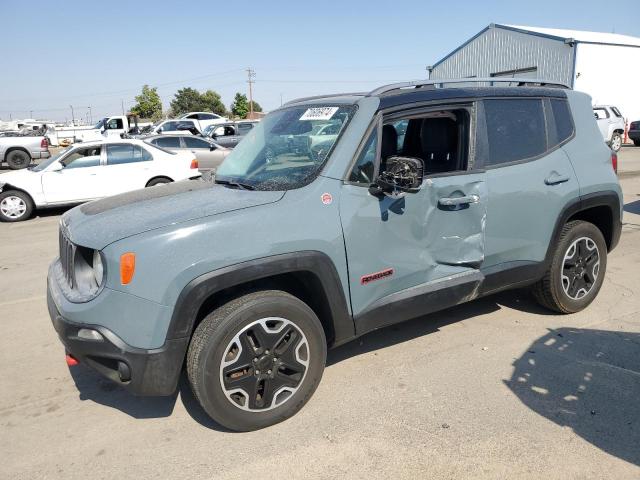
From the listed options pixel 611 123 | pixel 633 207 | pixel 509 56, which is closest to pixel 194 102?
pixel 509 56

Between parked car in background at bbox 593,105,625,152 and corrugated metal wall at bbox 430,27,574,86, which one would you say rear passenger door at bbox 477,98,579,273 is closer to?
parked car in background at bbox 593,105,625,152

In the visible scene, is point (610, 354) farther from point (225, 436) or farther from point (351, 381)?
point (225, 436)

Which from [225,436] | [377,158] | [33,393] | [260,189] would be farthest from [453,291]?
[33,393]

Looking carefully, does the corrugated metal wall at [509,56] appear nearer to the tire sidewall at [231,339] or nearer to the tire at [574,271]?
the tire at [574,271]

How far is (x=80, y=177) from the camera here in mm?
9922

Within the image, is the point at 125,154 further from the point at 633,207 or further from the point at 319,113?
the point at 633,207

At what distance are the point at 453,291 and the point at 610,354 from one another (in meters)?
1.31

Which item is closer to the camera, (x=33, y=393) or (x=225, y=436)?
(x=225, y=436)

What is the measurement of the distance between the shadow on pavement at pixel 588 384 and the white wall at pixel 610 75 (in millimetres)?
27658

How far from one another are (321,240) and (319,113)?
3.51ft

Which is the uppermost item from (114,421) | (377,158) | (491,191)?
(377,158)

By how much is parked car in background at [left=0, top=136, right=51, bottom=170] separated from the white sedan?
10821 mm

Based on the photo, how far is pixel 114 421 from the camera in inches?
122

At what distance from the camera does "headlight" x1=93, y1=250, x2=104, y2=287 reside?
8.70ft
